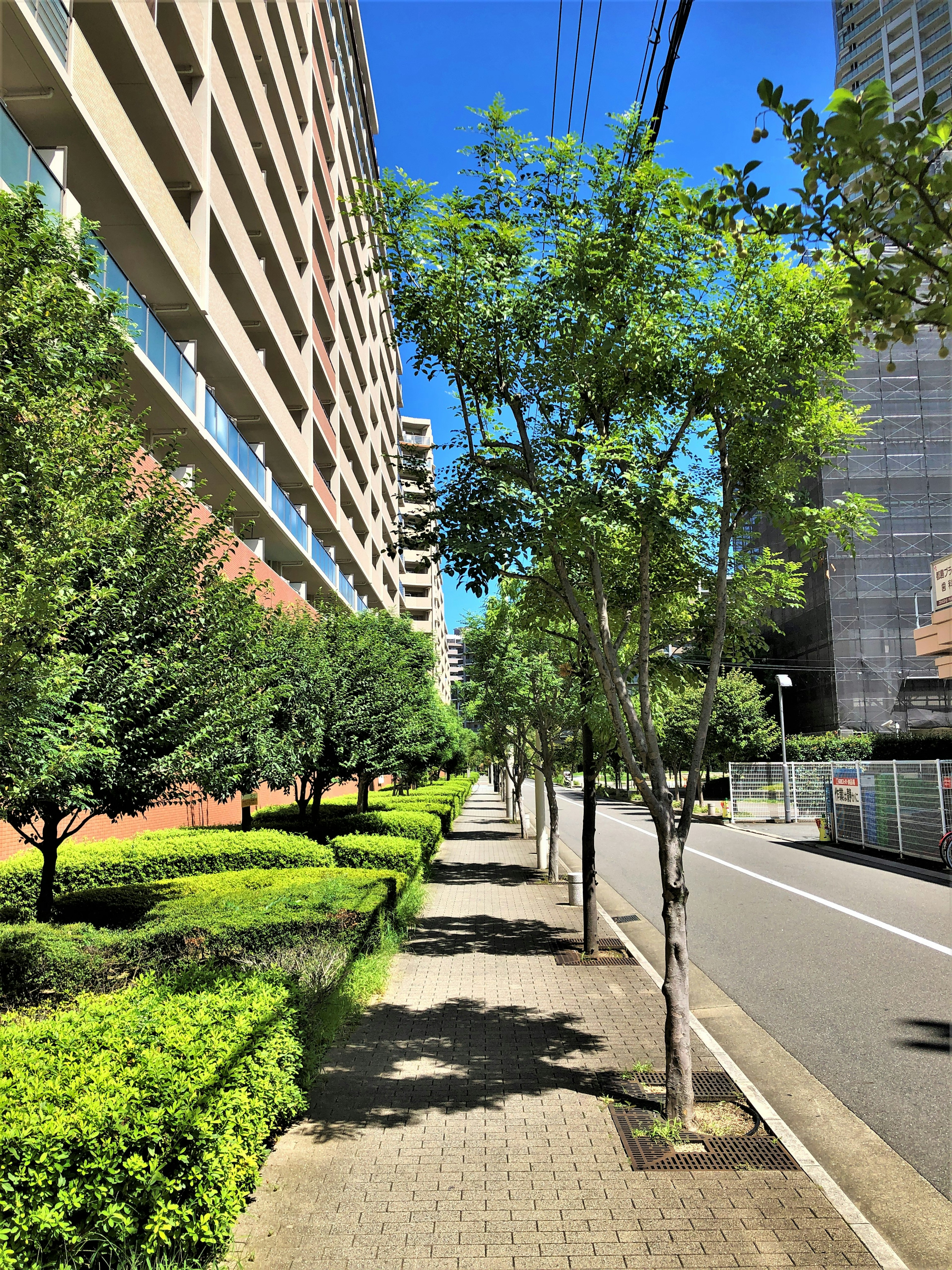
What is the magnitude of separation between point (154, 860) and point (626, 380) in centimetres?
1043

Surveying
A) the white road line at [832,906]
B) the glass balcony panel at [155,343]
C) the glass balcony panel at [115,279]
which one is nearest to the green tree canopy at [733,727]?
the white road line at [832,906]

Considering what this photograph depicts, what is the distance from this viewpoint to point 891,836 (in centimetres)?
1953

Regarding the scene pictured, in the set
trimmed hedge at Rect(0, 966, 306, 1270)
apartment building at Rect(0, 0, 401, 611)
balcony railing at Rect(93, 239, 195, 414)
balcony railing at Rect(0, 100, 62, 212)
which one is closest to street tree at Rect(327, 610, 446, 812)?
apartment building at Rect(0, 0, 401, 611)

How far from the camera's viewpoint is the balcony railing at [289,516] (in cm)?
2331

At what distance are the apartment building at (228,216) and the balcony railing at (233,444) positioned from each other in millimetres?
74

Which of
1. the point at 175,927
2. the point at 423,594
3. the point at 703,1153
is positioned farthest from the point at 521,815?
the point at 423,594

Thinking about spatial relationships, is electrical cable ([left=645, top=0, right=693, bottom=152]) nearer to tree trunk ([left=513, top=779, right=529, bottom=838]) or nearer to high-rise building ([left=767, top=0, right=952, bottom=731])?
tree trunk ([left=513, top=779, right=529, bottom=838])

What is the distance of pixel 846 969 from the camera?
9.17 metres

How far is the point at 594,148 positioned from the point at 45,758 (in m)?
5.69

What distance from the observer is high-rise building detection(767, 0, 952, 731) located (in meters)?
43.6

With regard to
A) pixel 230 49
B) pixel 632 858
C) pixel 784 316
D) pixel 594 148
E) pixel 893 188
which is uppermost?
pixel 230 49

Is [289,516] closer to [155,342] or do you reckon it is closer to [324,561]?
[324,561]

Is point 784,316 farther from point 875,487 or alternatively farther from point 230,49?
point 875,487

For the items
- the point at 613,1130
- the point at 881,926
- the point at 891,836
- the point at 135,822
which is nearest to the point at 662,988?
the point at 613,1130
